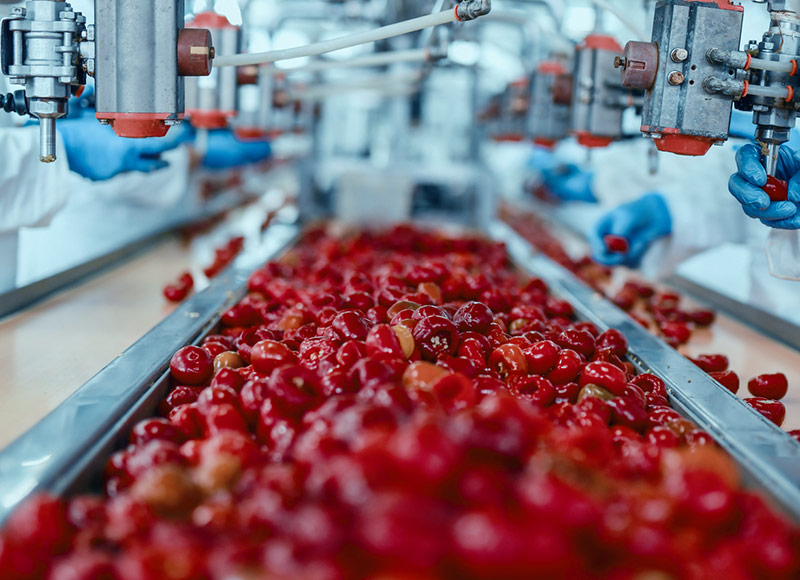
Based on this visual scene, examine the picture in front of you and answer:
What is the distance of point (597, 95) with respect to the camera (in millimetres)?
2559

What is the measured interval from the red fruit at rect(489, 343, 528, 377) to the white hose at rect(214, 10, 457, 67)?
2.37 feet

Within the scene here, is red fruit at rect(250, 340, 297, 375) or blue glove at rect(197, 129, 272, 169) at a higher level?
blue glove at rect(197, 129, 272, 169)

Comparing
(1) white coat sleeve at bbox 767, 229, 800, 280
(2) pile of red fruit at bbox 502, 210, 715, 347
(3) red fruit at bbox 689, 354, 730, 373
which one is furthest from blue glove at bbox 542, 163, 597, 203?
(3) red fruit at bbox 689, 354, 730, 373

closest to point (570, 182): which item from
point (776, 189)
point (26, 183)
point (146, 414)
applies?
point (776, 189)

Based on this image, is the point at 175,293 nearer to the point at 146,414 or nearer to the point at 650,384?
the point at 146,414

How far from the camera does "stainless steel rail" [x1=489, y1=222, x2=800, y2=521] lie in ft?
3.40

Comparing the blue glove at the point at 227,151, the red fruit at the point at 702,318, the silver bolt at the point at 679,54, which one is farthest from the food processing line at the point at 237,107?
the blue glove at the point at 227,151

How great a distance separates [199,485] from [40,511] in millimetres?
173

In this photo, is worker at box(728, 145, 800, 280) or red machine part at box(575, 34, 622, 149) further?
red machine part at box(575, 34, 622, 149)

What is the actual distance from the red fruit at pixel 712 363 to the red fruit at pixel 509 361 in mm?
607

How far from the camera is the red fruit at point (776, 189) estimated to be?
1.84m

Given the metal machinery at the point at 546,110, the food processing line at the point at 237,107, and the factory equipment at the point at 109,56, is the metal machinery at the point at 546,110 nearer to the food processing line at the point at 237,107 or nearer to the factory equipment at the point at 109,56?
the food processing line at the point at 237,107

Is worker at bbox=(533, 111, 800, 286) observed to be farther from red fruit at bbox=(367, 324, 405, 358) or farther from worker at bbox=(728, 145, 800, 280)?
red fruit at bbox=(367, 324, 405, 358)

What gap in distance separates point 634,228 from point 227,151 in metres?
2.63
